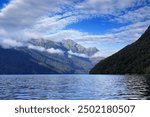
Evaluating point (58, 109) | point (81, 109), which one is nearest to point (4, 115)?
point (58, 109)

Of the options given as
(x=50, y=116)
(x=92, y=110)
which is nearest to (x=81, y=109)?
(x=92, y=110)

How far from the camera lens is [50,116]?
23953 mm

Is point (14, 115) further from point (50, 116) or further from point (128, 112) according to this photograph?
point (128, 112)

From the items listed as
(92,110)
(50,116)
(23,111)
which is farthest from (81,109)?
(23,111)

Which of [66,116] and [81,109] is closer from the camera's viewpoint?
[66,116]

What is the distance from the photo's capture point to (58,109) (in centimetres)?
2552

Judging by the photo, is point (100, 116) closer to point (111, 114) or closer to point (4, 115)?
point (111, 114)

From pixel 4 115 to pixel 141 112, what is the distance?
10.6 m

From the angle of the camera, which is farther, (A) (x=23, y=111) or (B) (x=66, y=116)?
(A) (x=23, y=111)

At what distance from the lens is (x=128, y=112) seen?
24.9 m

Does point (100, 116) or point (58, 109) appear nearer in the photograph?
point (100, 116)

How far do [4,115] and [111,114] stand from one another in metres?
8.24

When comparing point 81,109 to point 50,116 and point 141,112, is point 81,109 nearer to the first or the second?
point 50,116

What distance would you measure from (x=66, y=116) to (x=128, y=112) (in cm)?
479
